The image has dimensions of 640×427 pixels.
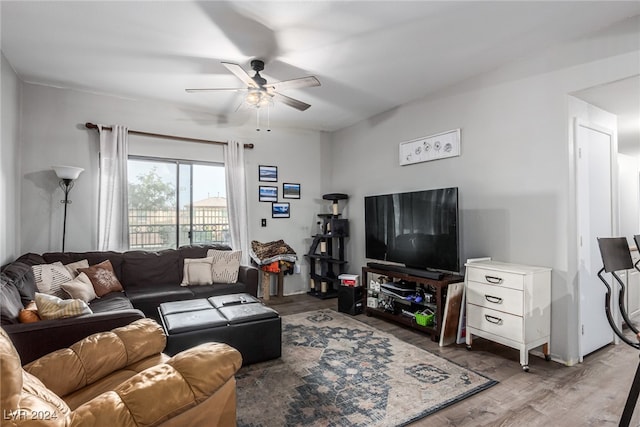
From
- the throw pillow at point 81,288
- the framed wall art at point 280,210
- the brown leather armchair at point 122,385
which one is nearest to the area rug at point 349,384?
the brown leather armchair at point 122,385

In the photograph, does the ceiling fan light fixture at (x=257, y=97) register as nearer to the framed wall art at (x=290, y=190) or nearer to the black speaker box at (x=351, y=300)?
the framed wall art at (x=290, y=190)

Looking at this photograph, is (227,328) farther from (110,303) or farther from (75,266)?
(75,266)

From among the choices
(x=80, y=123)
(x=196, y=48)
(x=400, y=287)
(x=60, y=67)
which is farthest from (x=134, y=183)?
(x=400, y=287)

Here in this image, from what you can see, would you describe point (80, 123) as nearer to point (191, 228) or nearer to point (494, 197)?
point (191, 228)

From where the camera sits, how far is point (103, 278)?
3412 millimetres

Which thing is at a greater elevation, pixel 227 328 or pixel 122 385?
pixel 122 385

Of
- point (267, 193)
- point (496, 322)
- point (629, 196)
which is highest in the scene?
point (267, 193)

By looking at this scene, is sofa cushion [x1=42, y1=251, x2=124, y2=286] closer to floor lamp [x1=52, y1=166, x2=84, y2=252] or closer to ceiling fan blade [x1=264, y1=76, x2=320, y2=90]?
floor lamp [x1=52, y1=166, x2=84, y2=252]

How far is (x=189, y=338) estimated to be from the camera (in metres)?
2.49

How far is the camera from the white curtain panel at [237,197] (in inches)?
187

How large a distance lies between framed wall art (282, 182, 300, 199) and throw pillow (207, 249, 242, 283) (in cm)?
148

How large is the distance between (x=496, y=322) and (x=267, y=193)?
3562 mm

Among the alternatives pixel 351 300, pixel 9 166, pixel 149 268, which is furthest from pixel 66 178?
pixel 351 300

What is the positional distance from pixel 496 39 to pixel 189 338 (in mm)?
3477
